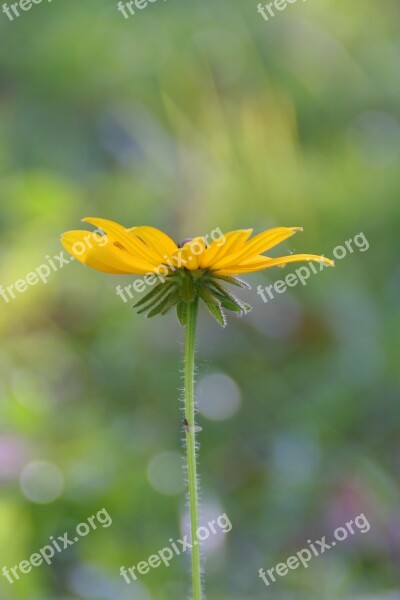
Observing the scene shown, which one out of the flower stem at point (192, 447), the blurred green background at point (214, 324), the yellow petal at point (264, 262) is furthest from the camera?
the blurred green background at point (214, 324)

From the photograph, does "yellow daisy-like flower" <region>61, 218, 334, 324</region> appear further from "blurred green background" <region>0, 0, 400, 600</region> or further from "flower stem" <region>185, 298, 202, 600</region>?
"blurred green background" <region>0, 0, 400, 600</region>

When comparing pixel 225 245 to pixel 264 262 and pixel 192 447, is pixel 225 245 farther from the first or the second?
pixel 192 447

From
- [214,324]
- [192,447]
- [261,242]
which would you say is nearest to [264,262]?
[261,242]

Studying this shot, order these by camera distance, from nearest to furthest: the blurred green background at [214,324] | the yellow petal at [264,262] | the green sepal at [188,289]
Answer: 1. the yellow petal at [264,262]
2. the green sepal at [188,289]
3. the blurred green background at [214,324]

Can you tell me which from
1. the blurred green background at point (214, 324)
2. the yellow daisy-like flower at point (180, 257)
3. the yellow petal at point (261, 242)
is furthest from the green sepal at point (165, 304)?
the blurred green background at point (214, 324)

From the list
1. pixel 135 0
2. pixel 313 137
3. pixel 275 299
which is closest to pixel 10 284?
pixel 275 299

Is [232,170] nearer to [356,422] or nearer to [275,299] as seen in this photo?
[275,299]

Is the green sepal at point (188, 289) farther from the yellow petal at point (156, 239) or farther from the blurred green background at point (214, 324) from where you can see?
the blurred green background at point (214, 324)

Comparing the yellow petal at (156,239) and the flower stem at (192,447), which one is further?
the yellow petal at (156,239)
